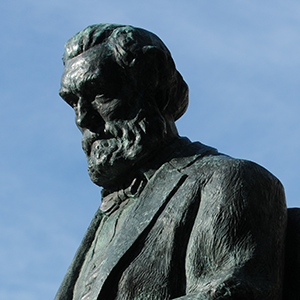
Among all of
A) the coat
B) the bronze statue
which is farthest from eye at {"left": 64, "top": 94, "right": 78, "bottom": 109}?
the coat

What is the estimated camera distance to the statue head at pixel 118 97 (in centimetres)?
655

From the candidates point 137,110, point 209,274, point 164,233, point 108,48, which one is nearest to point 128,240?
point 164,233

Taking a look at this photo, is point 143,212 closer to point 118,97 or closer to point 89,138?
point 89,138

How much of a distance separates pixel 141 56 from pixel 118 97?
1.28 feet

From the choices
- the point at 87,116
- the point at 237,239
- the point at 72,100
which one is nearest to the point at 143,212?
the point at 237,239

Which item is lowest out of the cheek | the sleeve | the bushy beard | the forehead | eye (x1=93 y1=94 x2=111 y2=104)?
the sleeve

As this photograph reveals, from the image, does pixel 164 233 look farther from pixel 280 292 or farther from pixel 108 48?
pixel 108 48

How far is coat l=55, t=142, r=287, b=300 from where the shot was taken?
5.64m

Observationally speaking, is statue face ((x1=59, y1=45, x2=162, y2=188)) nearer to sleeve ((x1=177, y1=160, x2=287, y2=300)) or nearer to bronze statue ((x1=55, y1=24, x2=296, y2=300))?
bronze statue ((x1=55, y1=24, x2=296, y2=300))

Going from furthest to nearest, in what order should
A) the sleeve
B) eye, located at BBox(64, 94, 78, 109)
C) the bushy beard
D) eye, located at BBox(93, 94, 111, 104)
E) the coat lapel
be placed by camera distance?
eye, located at BBox(64, 94, 78, 109), eye, located at BBox(93, 94, 111, 104), the bushy beard, the coat lapel, the sleeve

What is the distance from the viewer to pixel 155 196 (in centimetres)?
630

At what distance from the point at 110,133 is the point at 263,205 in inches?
58.0

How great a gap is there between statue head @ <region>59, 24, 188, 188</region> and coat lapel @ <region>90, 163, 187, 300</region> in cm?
25

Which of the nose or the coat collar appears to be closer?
the coat collar
